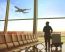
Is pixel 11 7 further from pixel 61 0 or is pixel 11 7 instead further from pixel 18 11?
pixel 61 0

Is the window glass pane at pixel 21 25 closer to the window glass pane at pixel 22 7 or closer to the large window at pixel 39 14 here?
the large window at pixel 39 14

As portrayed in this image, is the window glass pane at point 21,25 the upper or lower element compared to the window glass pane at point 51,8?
lower

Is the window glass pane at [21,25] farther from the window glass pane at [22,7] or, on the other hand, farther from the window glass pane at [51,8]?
the window glass pane at [51,8]

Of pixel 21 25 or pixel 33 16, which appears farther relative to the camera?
pixel 21 25

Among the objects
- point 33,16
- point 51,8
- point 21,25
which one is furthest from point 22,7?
point 51,8

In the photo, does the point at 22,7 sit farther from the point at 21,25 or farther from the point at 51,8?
the point at 51,8

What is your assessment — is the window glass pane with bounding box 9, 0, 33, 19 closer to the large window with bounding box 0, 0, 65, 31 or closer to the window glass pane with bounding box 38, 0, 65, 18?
the large window with bounding box 0, 0, 65, 31

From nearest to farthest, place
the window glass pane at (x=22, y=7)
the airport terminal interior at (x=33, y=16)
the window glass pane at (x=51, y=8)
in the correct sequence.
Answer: the window glass pane at (x=51, y=8) < the airport terminal interior at (x=33, y=16) < the window glass pane at (x=22, y=7)

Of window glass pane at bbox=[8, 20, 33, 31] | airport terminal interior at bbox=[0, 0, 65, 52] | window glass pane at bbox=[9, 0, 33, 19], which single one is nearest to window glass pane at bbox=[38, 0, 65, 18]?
airport terminal interior at bbox=[0, 0, 65, 52]

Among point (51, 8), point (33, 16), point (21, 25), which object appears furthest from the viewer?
point (21, 25)

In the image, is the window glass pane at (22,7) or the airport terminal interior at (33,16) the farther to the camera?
the window glass pane at (22,7)

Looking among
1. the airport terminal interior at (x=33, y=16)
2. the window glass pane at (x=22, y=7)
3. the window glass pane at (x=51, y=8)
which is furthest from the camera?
the window glass pane at (x=22, y=7)

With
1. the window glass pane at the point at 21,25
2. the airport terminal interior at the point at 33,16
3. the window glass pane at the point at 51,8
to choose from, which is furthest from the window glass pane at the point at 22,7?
the window glass pane at the point at 51,8

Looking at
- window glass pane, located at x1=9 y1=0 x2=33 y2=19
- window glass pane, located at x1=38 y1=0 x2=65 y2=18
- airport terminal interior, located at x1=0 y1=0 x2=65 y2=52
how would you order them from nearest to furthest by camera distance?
window glass pane, located at x1=38 y1=0 x2=65 y2=18 → airport terminal interior, located at x1=0 y1=0 x2=65 y2=52 → window glass pane, located at x1=9 y1=0 x2=33 y2=19
